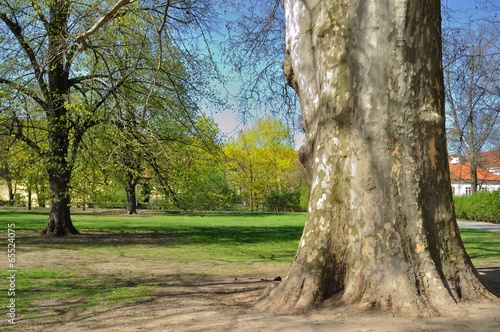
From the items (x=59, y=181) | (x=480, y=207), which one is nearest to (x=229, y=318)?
(x=59, y=181)

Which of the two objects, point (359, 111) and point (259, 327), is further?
point (359, 111)

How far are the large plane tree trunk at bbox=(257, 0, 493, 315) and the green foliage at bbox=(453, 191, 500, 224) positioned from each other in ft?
90.4

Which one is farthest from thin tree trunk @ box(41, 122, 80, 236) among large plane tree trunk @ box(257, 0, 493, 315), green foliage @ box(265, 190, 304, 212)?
green foliage @ box(265, 190, 304, 212)

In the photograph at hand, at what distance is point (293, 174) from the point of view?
58.3 m

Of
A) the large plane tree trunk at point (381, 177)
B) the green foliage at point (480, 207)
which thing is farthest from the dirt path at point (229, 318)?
the green foliage at point (480, 207)

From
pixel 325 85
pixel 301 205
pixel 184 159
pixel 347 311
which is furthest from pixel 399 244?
pixel 301 205

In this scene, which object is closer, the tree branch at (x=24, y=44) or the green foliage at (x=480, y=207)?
the tree branch at (x=24, y=44)

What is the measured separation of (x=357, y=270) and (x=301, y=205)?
4651cm

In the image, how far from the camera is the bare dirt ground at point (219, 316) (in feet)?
14.4

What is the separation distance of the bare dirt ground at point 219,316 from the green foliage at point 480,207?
2352 cm

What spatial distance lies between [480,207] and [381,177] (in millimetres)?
30034

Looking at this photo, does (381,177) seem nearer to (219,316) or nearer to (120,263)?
(219,316)

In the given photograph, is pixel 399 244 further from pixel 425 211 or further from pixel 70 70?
pixel 70 70

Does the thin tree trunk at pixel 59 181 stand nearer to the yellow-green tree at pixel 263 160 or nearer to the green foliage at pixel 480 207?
the green foliage at pixel 480 207
